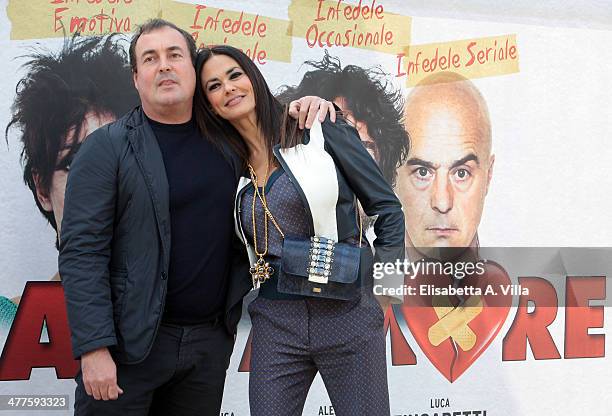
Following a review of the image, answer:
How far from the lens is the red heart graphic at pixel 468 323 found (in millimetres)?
3402

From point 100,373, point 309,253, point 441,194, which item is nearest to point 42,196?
point 100,373

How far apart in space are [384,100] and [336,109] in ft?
3.08

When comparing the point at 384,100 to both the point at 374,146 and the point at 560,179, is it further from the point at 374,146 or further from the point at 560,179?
the point at 560,179

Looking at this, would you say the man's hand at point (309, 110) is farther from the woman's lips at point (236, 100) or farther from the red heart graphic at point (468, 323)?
the red heart graphic at point (468, 323)

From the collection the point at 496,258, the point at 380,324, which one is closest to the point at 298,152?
the point at 380,324

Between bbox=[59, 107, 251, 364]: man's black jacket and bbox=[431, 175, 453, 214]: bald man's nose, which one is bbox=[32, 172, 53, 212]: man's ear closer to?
bbox=[59, 107, 251, 364]: man's black jacket

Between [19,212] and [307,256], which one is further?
[19,212]

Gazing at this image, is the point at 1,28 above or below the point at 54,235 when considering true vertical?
above

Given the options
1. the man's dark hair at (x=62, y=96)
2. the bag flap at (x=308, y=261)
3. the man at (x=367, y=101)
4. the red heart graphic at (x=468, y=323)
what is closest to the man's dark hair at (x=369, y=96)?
the man at (x=367, y=101)

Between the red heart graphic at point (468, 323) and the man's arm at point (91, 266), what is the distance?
65.9 inches

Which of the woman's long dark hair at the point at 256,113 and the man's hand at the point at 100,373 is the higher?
the woman's long dark hair at the point at 256,113

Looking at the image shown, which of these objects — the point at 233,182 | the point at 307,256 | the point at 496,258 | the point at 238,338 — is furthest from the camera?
the point at 496,258

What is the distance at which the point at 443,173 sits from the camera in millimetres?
3393

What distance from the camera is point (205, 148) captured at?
2.37 m
